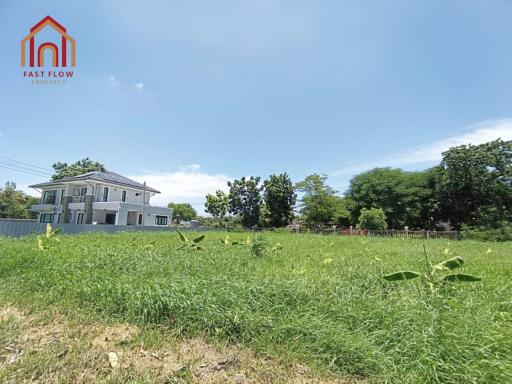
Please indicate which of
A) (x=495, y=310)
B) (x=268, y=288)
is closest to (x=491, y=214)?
(x=495, y=310)

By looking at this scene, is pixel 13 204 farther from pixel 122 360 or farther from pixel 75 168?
pixel 122 360

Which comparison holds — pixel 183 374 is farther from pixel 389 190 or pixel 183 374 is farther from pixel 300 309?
pixel 389 190

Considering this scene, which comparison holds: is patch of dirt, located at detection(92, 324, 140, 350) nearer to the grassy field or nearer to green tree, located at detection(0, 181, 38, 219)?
the grassy field

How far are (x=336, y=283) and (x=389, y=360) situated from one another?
5.01ft

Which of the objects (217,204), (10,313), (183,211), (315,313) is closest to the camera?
(315,313)

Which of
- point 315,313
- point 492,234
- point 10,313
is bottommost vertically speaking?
point 10,313

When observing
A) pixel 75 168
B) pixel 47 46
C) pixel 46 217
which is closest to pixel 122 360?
pixel 47 46

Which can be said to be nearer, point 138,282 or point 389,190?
point 138,282

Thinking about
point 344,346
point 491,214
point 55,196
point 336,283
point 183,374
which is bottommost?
point 183,374

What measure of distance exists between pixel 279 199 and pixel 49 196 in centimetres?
2409

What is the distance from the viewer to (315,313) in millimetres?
2869

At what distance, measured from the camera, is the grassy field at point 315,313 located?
84.4 inches

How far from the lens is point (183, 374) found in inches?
85.7

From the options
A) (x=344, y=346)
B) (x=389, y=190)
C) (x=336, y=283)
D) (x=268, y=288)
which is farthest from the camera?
(x=389, y=190)
